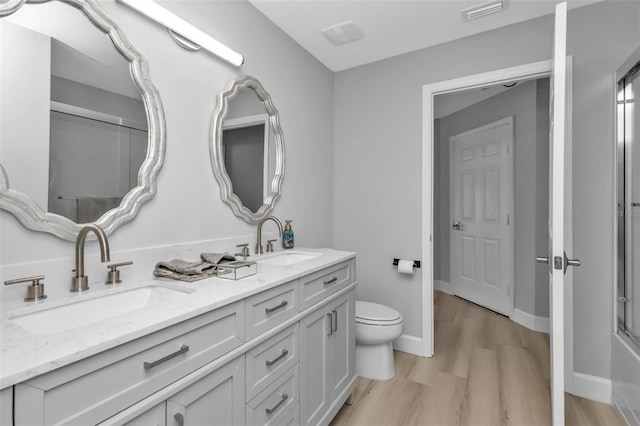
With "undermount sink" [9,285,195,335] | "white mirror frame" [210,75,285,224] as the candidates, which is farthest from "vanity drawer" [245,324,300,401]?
"white mirror frame" [210,75,285,224]

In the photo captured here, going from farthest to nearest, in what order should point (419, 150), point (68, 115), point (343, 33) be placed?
point (419, 150) → point (343, 33) → point (68, 115)

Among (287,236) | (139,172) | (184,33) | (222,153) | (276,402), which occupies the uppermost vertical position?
(184,33)

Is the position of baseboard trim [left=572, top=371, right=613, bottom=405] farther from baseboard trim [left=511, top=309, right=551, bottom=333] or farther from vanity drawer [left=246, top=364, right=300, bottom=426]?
vanity drawer [left=246, top=364, right=300, bottom=426]

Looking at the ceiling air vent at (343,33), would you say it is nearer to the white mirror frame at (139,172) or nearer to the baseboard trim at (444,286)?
the white mirror frame at (139,172)

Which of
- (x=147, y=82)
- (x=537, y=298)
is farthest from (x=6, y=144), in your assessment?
(x=537, y=298)

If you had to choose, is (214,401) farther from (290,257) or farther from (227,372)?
(290,257)

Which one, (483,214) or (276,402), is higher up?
(483,214)

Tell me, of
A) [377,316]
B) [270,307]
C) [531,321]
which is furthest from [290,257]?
[531,321]

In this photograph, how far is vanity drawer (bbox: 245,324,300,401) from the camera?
1135 millimetres

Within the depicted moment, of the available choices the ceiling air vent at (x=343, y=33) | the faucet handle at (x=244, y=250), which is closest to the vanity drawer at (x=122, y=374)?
the faucet handle at (x=244, y=250)

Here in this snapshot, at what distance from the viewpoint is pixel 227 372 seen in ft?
3.36

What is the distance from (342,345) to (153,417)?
1151 millimetres

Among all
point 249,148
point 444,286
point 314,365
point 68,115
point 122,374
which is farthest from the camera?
point 444,286

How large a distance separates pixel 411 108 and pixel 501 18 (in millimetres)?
799
